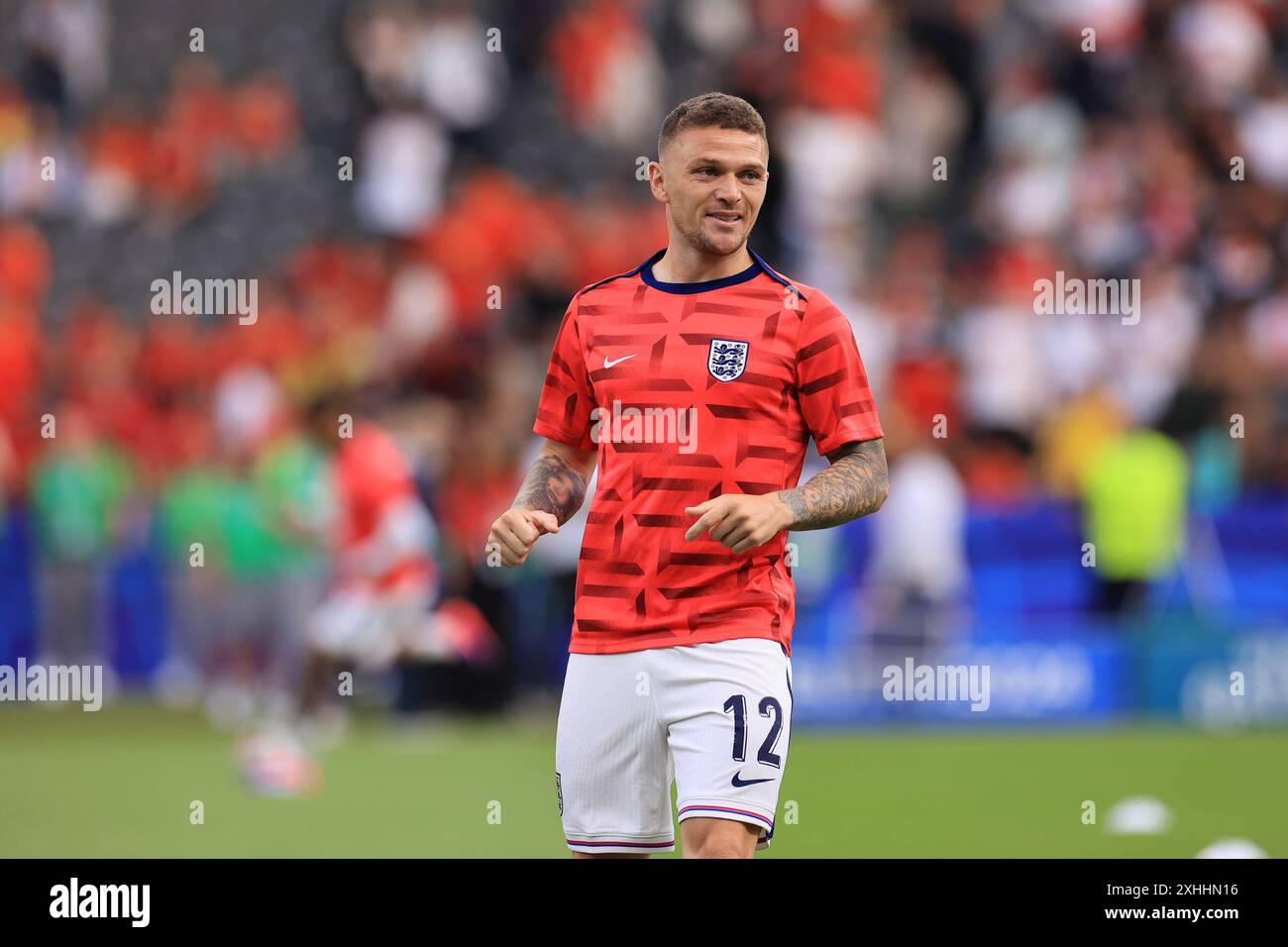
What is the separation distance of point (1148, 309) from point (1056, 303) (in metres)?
0.84

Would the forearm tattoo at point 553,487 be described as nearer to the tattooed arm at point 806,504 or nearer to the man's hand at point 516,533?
the man's hand at point 516,533

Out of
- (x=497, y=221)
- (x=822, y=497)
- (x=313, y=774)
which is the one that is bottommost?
(x=313, y=774)

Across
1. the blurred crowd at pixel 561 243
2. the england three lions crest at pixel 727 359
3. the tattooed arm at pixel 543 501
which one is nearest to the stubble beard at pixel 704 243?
the england three lions crest at pixel 727 359

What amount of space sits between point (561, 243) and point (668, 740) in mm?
13411

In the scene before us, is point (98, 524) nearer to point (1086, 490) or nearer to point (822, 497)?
point (1086, 490)

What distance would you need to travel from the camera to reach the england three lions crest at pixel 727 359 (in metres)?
4.97

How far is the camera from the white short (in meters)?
4.88

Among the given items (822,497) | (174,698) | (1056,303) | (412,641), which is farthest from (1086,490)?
(822,497)

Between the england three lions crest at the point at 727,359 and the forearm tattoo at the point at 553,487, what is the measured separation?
586 millimetres

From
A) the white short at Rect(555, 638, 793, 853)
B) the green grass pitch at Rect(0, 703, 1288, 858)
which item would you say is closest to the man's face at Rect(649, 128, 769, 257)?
the white short at Rect(555, 638, 793, 853)

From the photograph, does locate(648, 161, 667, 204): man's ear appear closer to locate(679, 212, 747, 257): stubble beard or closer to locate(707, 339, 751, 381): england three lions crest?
locate(679, 212, 747, 257): stubble beard

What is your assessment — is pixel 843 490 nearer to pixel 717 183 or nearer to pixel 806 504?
pixel 806 504

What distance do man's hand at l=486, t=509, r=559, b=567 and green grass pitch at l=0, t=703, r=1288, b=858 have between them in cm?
370

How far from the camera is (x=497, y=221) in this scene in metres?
18.4
